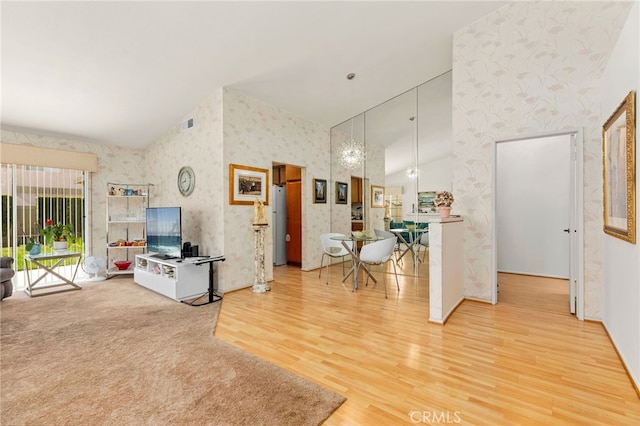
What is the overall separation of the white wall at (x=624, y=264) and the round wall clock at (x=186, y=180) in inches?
200

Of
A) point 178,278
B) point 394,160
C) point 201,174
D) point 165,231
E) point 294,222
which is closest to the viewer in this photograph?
point 178,278

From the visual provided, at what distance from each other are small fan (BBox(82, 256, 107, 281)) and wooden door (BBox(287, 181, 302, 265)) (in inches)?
135

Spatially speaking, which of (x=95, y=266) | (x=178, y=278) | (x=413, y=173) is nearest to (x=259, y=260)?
(x=178, y=278)

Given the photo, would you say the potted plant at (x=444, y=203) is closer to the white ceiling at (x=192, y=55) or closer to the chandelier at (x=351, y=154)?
the white ceiling at (x=192, y=55)

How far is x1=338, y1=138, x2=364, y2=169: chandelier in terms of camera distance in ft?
19.7

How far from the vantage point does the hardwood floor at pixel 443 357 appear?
1723 millimetres

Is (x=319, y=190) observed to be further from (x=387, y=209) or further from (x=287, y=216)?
(x=387, y=209)

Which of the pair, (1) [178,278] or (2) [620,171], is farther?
(1) [178,278]

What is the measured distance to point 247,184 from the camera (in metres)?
4.61

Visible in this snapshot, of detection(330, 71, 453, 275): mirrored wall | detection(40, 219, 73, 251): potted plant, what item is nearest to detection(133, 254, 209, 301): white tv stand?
detection(40, 219, 73, 251): potted plant

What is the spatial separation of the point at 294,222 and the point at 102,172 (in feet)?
12.4

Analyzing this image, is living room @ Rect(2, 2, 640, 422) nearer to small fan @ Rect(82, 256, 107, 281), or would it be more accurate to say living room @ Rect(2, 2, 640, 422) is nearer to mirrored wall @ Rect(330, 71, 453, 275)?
small fan @ Rect(82, 256, 107, 281)

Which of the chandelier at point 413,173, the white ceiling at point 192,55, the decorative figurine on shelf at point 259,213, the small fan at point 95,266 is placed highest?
the white ceiling at point 192,55

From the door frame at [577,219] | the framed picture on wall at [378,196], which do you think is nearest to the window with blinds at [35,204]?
the framed picture on wall at [378,196]
